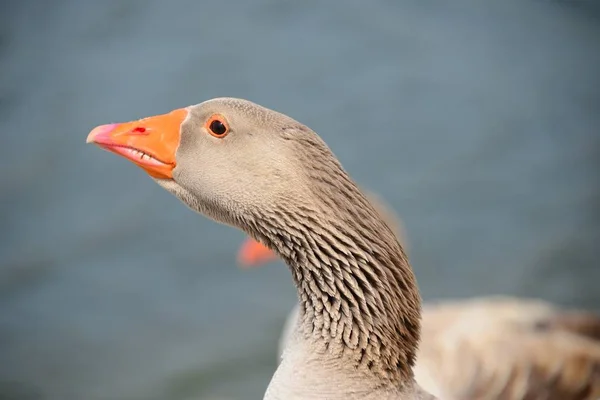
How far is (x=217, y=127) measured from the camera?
152cm

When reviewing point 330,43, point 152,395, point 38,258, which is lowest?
point 152,395

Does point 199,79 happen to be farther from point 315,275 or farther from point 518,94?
point 315,275

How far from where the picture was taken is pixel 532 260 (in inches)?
158

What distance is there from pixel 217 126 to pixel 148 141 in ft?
0.42

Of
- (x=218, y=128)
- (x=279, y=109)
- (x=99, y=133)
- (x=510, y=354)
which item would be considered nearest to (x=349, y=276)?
(x=218, y=128)

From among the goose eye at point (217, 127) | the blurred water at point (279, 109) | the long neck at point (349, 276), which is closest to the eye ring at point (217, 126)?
the goose eye at point (217, 127)

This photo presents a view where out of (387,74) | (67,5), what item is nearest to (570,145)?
(387,74)

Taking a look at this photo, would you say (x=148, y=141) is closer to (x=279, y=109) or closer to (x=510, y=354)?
(x=510, y=354)

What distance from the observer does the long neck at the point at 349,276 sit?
4.81 feet

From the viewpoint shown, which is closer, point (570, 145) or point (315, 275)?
point (315, 275)

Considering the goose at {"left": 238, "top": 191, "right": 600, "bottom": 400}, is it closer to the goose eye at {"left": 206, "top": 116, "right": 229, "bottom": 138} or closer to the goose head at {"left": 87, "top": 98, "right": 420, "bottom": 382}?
the goose head at {"left": 87, "top": 98, "right": 420, "bottom": 382}

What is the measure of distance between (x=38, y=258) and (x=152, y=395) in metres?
0.83

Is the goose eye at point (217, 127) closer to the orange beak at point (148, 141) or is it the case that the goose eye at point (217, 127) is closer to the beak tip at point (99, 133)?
the orange beak at point (148, 141)

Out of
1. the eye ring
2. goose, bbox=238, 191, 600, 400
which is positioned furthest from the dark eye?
goose, bbox=238, 191, 600, 400
